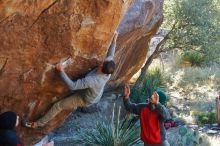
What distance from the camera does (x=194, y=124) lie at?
15.4 m

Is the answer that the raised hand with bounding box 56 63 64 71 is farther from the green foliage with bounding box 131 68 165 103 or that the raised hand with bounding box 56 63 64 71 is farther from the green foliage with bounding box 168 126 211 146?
the green foliage with bounding box 131 68 165 103

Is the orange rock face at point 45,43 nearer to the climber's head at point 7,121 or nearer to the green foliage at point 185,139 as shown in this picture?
the climber's head at point 7,121

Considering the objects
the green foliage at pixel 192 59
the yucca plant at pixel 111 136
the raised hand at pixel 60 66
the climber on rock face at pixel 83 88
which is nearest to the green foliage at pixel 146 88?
the yucca plant at pixel 111 136

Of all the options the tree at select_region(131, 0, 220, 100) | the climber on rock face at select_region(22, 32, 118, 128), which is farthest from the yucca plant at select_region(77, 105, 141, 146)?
the tree at select_region(131, 0, 220, 100)

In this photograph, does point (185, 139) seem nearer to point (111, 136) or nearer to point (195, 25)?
point (111, 136)

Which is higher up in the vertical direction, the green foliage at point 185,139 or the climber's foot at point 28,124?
the climber's foot at point 28,124

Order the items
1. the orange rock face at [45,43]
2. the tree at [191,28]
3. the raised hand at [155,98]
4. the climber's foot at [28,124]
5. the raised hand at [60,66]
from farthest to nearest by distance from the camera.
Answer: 1. the tree at [191,28]
2. the climber's foot at [28,124]
3. the raised hand at [60,66]
4. the raised hand at [155,98]
5. the orange rock face at [45,43]

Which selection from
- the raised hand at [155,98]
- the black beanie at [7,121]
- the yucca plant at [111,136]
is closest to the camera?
the black beanie at [7,121]

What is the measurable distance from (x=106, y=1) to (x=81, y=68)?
57.7 inches

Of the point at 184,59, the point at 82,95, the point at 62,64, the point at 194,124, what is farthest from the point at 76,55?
the point at 184,59

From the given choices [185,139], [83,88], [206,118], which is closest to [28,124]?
[83,88]

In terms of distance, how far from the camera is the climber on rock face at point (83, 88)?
25.4 ft

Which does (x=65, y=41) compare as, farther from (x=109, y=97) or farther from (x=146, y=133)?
(x=109, y=97)

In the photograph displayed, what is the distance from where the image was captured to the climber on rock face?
25.4 ft
